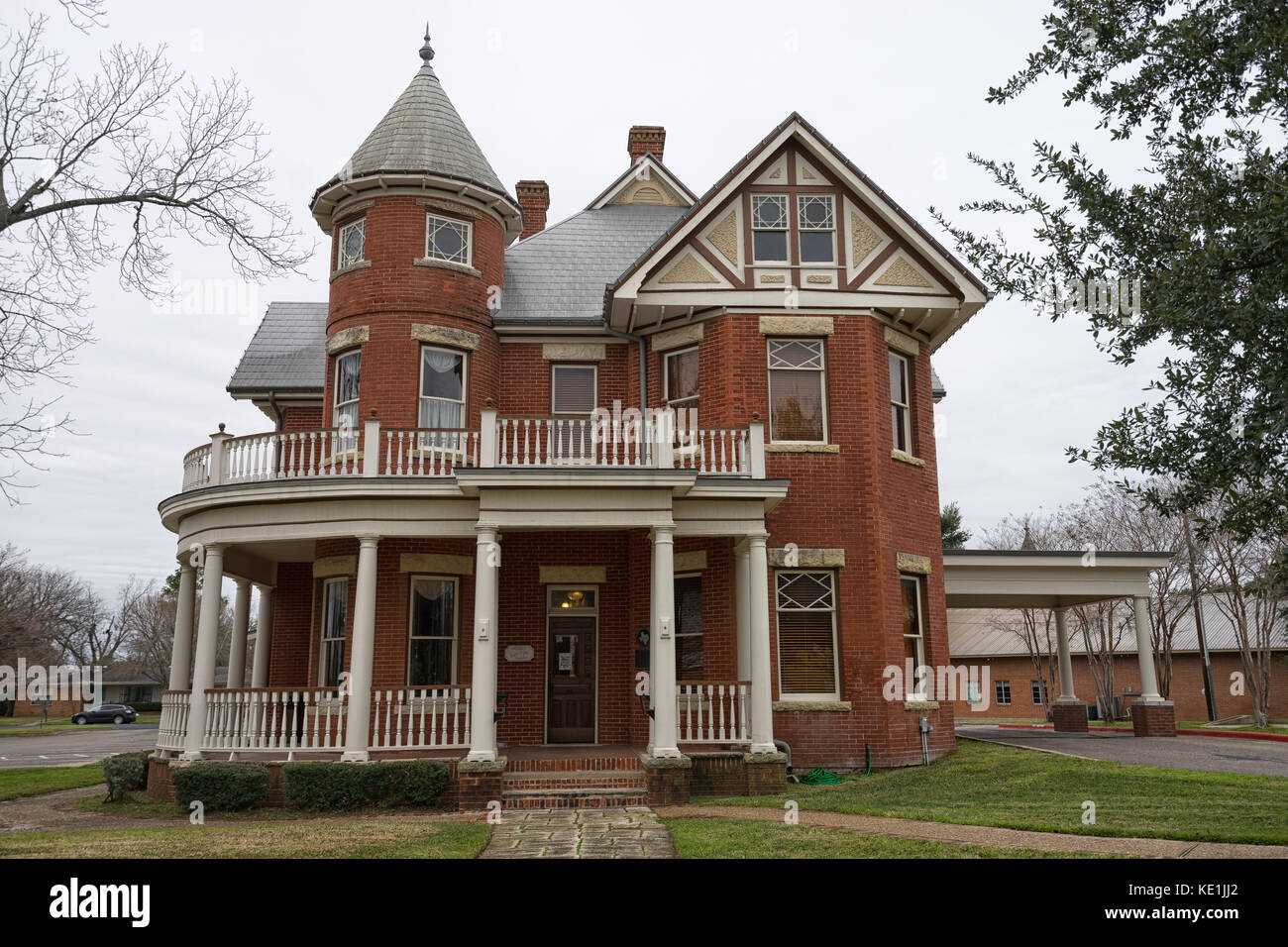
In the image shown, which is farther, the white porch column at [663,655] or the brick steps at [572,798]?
the white porch column at [663,655]

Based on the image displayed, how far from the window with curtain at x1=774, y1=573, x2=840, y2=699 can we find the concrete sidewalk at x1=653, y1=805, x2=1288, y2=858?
3726 millimetres

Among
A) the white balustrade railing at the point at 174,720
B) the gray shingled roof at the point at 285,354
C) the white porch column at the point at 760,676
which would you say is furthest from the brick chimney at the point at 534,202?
the white balustrade railing at the point at 174,720

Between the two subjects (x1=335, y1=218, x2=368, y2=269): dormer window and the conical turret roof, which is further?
(x1=335, y1=218, x2=368, y2=269): dormer window

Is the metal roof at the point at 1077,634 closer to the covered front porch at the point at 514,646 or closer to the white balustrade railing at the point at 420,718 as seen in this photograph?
the covered front porch at the point at 514,646

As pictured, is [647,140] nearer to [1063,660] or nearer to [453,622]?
[453,622]

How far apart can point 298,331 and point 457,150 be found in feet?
20.6

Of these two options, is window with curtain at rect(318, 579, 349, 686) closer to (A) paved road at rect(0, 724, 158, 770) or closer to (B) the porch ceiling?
(B) the porch ceiling

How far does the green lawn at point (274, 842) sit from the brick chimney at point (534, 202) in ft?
52.8

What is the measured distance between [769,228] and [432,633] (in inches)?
369

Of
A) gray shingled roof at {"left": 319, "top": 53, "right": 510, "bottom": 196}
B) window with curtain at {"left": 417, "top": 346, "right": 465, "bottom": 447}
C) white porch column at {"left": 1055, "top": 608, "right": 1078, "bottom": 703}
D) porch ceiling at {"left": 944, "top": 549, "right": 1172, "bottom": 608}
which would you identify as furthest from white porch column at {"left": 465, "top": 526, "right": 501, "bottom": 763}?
white porch column at {"left": 1055, "top": 608, "right": 1078, "bottom": 703}

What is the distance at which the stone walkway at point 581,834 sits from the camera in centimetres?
911

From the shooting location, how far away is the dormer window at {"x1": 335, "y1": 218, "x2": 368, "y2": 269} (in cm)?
1765

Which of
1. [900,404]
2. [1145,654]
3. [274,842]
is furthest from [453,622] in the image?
[1145,654]

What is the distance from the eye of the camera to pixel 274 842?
30.7 feet
